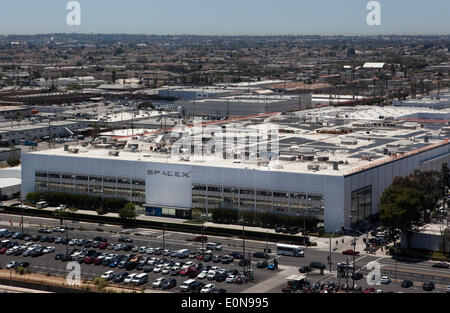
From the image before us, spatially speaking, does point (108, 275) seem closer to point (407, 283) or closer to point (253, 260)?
point (253, 260)

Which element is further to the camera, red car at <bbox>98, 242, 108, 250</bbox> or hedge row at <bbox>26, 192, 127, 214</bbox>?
hedge row at <bbox>26, 192, 127, 214</bbox>

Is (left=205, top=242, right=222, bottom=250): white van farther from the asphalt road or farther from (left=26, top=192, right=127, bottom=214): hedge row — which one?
(left=26, top=192, right=127, bottom=214): hedge row

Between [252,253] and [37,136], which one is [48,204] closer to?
[252,253]

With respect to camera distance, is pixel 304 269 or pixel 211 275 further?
pixel 304 269

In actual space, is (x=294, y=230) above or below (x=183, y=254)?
above

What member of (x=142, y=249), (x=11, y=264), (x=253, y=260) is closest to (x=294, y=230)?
(x=253, y=260)

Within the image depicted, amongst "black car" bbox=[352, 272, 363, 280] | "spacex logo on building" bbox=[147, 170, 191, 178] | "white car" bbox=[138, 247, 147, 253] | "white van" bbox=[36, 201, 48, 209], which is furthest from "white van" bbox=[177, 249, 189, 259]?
"white van" bbox=[36, 201, 48, 209]
